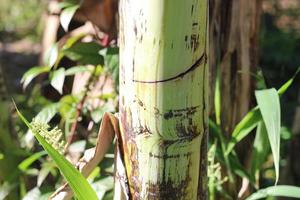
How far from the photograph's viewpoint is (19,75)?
3.52 metres

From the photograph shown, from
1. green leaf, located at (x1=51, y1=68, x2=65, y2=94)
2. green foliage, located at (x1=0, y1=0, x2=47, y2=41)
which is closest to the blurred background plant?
green leaf, located at (x1=51, y1=68, x2=65, y2=94)

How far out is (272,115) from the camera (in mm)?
1079

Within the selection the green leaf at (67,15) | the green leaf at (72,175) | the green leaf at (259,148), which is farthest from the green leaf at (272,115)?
the green leaf at (67,15)

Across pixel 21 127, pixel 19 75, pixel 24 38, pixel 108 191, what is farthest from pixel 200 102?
pixel 24 38

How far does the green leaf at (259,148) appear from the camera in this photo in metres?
1.27

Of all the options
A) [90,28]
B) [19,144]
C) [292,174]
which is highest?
[90,28]

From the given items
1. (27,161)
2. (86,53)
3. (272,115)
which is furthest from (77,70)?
(272,115)

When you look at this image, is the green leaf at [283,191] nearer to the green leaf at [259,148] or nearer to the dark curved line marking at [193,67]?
the green leaf at [259,148]

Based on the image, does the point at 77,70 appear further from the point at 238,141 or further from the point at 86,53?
the point at 238,141

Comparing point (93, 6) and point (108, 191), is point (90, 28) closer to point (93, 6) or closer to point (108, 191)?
point (93, 6)

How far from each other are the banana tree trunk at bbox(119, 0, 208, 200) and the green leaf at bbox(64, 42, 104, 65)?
0.46 metres

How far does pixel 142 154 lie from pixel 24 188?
55cm

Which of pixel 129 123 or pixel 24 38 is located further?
pixel 24 38

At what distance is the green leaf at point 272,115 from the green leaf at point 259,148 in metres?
0.14
